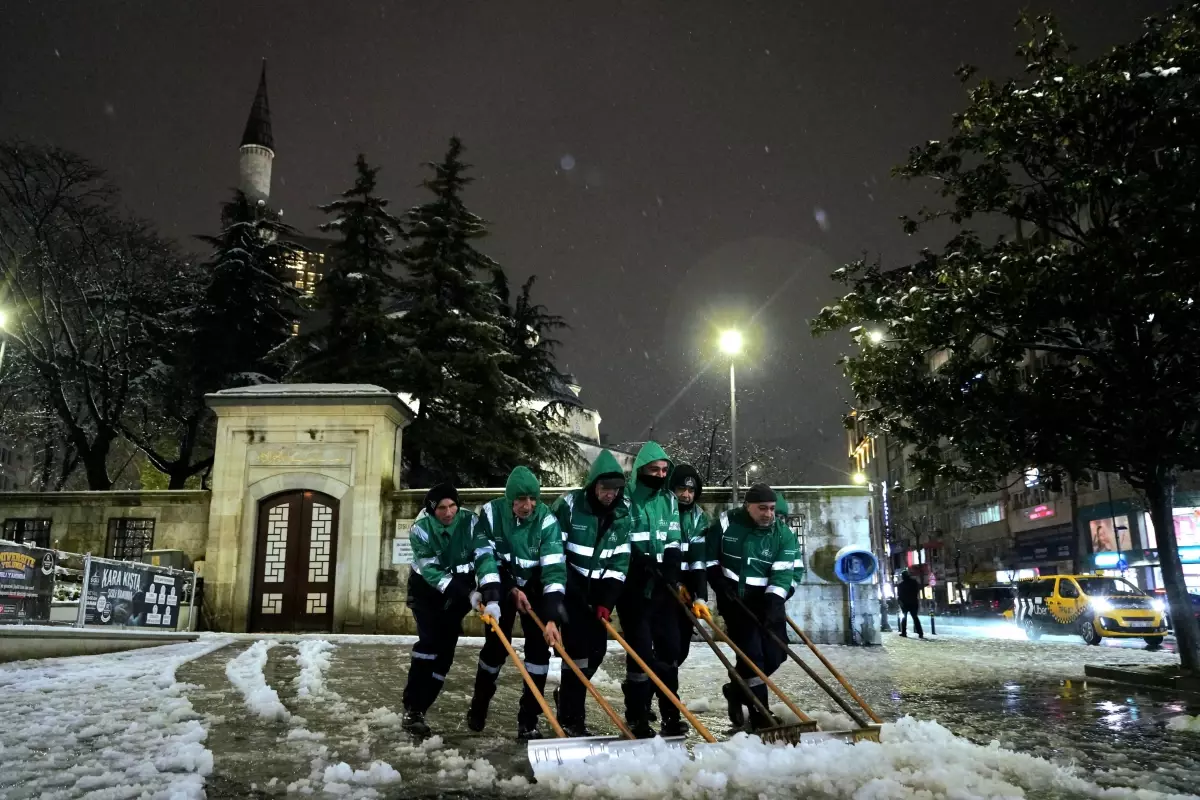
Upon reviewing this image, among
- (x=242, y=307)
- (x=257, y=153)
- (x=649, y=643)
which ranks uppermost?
(x=257, y=153)

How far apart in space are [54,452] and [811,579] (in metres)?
32.7

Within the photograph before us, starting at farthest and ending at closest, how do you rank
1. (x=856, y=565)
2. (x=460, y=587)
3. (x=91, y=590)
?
1. (x=856, y=565)
2. (x=91, y=590)
3. (x=460, y=587)

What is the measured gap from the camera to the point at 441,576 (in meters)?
7.04

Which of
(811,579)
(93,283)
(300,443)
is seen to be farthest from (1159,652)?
(93,283)

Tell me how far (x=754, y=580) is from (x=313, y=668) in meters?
6.52

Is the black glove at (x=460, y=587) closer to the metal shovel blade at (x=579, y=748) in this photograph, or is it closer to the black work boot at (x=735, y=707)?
the metal shovel blade at (x=579, y=748)

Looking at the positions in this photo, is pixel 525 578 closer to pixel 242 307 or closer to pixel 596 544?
pixel 596 544

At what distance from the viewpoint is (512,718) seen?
25.4ft

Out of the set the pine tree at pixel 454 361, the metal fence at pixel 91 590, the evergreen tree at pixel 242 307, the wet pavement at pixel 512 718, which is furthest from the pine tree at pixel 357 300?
the wet pavement at pixel 512 718

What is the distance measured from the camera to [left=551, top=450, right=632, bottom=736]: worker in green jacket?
22.8 ft

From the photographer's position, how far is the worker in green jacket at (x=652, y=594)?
23.2 ft

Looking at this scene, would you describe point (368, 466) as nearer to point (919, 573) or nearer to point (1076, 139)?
point (1076, 139)

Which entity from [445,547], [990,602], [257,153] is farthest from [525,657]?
[257,153]

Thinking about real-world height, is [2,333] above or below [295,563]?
above
